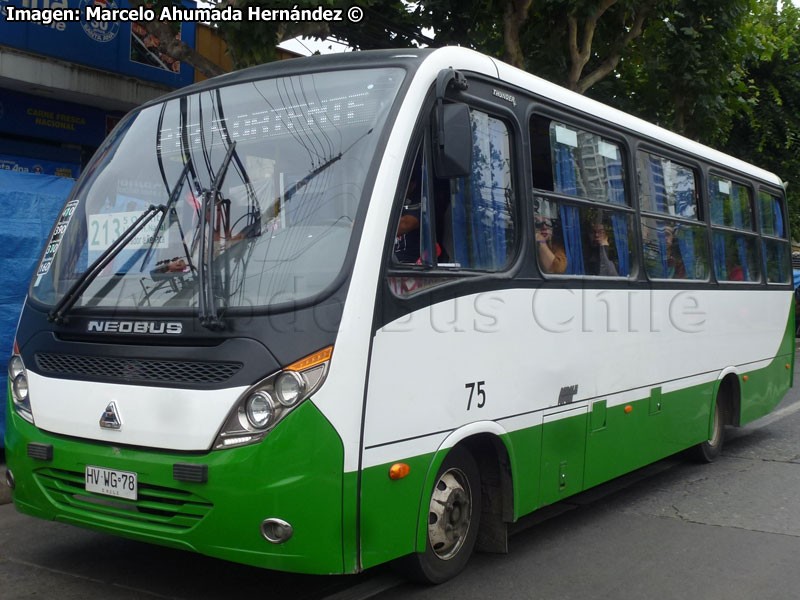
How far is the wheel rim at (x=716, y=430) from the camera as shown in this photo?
8.28 m

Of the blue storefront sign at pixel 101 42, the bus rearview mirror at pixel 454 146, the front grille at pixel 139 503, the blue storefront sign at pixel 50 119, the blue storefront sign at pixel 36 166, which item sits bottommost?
the front grille at pixel 139 503

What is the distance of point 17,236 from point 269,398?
413cm

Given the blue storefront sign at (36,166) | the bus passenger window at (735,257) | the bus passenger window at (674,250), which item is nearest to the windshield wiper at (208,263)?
the bus passenger window at (674,250)

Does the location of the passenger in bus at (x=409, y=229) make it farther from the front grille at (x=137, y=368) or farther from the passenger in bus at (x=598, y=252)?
the passenger in bus at (x=598, y=252)

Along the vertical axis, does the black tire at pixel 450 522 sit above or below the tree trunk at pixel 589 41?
below

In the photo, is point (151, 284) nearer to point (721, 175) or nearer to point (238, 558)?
point (238, 558)

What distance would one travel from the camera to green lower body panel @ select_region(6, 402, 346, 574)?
12.2 feet

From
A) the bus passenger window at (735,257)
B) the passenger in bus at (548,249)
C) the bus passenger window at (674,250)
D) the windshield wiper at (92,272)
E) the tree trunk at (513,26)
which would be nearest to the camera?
the windshield wiper at (92,272)

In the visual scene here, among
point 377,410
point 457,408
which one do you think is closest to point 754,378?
point 457,408

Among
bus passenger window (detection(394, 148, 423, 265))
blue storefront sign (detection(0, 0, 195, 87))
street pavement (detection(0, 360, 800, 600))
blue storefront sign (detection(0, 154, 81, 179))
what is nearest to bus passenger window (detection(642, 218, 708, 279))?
street pavement (detection(0, 360, 800, 600))

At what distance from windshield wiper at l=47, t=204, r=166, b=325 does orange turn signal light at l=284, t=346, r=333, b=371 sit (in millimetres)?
1205

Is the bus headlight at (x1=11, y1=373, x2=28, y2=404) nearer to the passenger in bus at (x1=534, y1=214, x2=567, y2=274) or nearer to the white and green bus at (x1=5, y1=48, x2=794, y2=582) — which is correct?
the white and green bus at (x1=5, y1=48, x2=794, y2=582)

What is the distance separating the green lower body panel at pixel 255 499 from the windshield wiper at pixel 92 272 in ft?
2.67

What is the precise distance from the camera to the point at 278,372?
376cm
